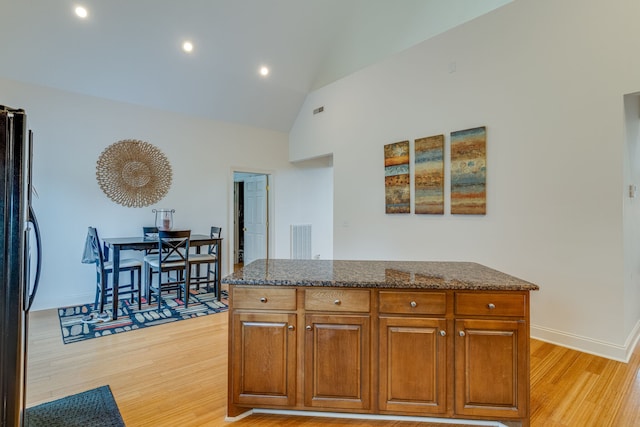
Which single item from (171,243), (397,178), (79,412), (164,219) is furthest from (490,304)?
(164,219)

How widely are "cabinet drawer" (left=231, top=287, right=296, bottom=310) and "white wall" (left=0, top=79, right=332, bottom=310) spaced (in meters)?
3.64

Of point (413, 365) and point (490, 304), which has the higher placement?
point (490, 304)

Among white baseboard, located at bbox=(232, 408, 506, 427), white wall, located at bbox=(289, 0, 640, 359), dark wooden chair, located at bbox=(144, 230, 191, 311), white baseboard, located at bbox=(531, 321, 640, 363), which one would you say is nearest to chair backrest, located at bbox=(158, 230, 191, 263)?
dark wooden chair, located at bbox=(144, 230, 191, 311)

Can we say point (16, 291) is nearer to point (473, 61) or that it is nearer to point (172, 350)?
point (172, 350)

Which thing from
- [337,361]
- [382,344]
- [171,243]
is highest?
[171,243]

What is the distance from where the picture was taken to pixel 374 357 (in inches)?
69.4

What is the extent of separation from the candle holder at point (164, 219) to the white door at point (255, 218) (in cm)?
182

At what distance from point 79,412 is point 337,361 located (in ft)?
5.40

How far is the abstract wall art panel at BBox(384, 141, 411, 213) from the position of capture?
164 inches

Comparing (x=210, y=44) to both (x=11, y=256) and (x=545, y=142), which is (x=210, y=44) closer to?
(x=11, y=256)

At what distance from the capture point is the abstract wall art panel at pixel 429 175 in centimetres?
378

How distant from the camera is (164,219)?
178 inches

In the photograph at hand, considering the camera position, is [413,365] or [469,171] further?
[469,171]

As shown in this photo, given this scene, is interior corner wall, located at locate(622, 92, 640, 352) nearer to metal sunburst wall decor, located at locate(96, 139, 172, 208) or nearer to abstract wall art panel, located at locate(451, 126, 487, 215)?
abstract wall art panel, located at locate(451, 126, 487, 215)
